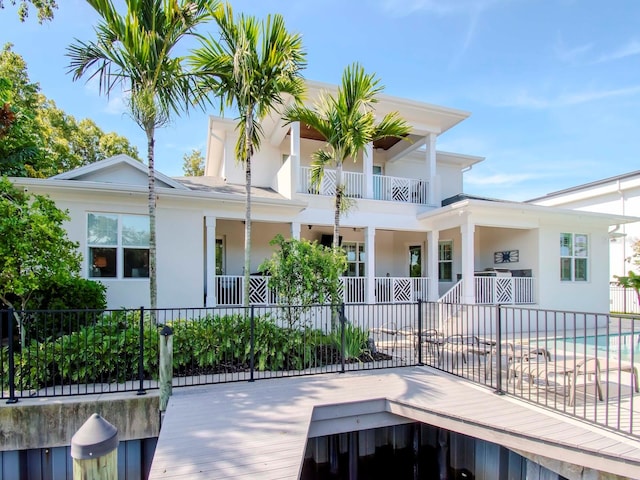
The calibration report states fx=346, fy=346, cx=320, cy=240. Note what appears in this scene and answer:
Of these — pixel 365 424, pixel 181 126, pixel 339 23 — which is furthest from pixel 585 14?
pixel 365 424

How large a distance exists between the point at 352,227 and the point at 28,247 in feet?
28.9

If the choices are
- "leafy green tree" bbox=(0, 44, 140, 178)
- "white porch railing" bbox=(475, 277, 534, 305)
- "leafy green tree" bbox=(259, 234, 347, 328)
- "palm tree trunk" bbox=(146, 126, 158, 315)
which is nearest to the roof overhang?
"white porch railing" bbox=(475, 277, 534, 305)

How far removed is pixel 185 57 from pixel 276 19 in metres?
2.21

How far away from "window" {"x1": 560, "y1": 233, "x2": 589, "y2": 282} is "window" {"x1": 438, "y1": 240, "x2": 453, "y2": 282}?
12.6ft

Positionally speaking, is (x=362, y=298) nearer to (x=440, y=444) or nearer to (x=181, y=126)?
(x=440, y=444)

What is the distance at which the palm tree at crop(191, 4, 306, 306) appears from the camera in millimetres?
7582

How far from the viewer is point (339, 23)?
1065 centimetres

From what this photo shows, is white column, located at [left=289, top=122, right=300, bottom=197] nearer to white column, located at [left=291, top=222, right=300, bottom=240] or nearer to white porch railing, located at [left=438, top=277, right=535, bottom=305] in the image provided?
white column, located at [left=291, top=222, right=300, bottom=240]

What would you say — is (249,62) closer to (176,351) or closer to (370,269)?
(176,351)

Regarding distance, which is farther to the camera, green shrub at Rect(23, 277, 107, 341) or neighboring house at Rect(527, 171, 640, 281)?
neighboring house at Rect(527, 171, 640, 281)

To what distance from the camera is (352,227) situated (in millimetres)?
12188

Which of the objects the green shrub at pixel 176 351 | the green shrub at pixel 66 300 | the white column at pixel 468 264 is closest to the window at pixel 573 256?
the white column at pixel 468 264

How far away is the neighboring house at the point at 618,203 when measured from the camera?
19.3 m

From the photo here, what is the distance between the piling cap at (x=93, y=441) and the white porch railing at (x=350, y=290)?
682cm
